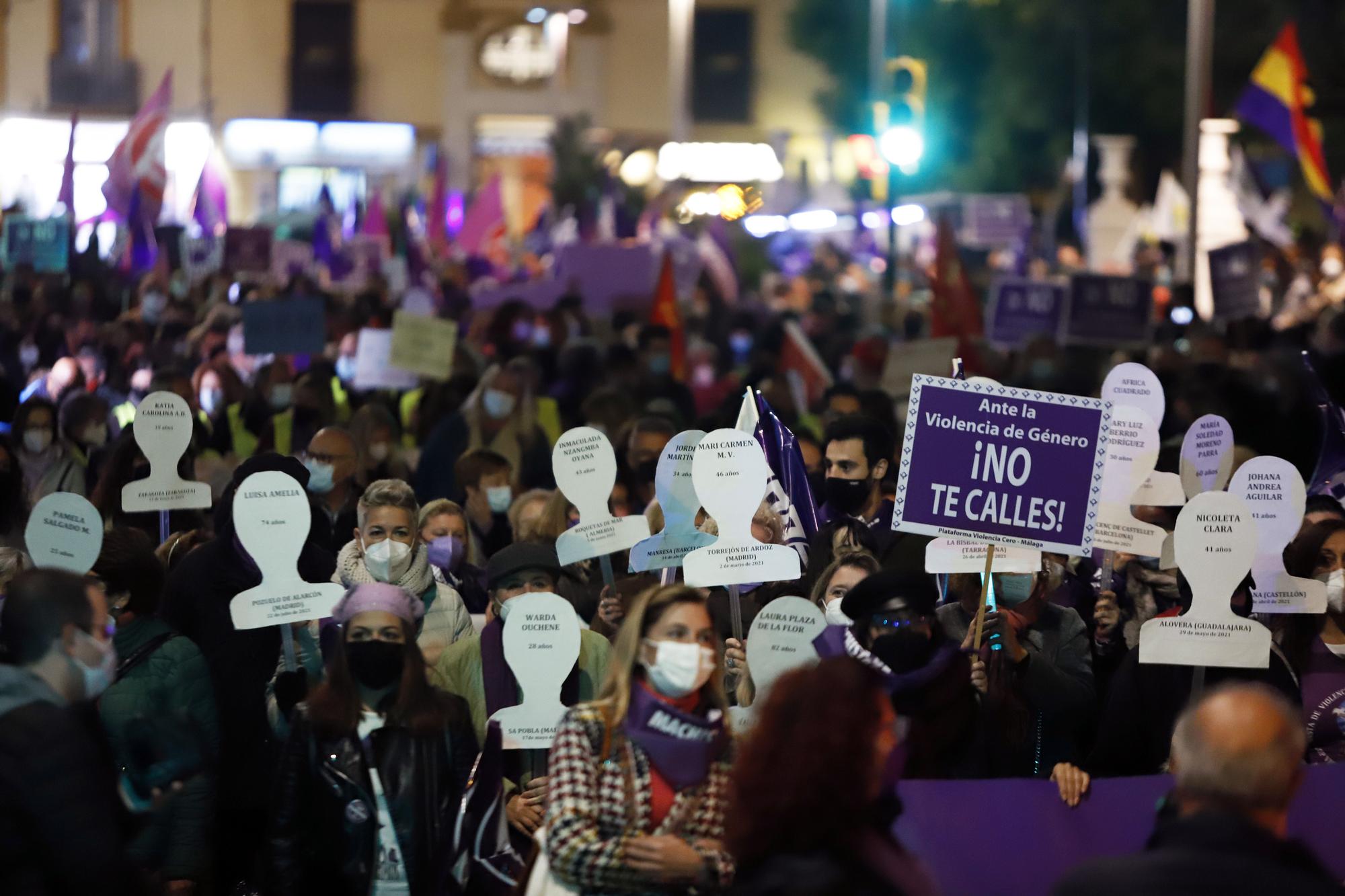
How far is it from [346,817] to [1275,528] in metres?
2.76

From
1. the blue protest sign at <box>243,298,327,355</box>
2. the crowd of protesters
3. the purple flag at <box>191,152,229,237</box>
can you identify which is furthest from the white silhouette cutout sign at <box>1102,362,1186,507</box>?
the purple flag at <box>191,152,229,237</box>

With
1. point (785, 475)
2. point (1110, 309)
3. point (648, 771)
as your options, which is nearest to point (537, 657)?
point (648, 771)

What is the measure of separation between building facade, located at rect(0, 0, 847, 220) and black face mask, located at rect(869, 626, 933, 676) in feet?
157

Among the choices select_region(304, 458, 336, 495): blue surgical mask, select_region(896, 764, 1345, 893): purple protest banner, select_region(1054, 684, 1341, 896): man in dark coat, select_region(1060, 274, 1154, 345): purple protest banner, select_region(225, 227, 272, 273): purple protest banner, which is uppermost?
select_region(225, 227, 272, 273): purple protest banner

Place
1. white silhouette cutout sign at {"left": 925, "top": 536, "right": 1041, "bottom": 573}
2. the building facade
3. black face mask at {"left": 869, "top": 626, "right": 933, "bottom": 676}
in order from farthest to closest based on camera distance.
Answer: the building facade, white silhouette cutout sign at {"left": 925, "top": 536, "right": 1041, "bottom": 573}, black face mask at {"left": 869, "top": 626, "right": 933, "bottom": 676}

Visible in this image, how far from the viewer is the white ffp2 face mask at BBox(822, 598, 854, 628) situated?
5.46 metres

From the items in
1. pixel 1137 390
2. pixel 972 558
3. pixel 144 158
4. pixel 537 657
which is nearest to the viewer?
pixel 537 657

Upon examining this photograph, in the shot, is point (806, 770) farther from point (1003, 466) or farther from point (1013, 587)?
point (1013, 587)

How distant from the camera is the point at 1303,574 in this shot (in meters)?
5.87

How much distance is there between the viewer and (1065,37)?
4481 centimetres

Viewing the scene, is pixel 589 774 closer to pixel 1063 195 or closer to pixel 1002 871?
pixel 1002 871

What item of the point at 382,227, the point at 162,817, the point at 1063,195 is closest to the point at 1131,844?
the point at 162,817

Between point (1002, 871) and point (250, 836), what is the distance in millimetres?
2437

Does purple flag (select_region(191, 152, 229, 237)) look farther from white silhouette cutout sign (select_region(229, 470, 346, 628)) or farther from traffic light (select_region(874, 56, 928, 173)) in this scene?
white silhouette cutout sign (select_region(229, 470, 346, 628))
